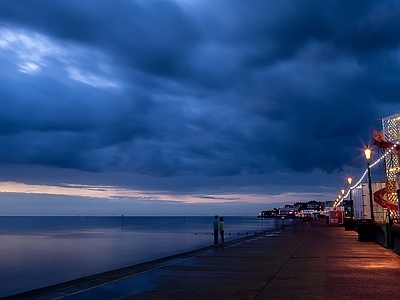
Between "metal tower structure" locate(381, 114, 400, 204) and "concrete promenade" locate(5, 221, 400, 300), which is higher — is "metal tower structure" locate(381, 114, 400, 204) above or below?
above

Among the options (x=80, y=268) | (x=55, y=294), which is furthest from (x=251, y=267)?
(x=80, y=268)

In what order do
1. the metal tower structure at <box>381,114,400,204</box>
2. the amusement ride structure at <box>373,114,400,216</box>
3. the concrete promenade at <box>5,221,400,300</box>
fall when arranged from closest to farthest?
the concrete promenade at <box>5,221,400,300</box> < the amusement ride structure at <box>373,114,400,216</box> < the metal tower structure at <box>381,114,400,204</box>

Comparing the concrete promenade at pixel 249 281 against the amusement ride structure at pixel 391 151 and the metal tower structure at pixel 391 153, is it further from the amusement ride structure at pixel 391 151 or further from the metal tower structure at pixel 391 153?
the metal tower structure at pixel 391 153

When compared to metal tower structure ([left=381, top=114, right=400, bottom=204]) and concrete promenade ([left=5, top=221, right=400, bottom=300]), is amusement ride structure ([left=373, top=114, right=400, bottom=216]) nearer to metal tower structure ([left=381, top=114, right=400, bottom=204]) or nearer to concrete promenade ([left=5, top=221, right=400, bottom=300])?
metal tower structure ([left=381, top=114, right=400, bottom=204])

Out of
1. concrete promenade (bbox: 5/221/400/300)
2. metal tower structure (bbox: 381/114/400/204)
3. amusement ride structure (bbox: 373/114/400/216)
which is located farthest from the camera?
metal tower structure (bbox: 381/114/400/204)

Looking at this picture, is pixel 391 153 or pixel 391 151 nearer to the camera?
pixel 391 151

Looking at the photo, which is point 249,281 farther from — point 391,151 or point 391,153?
point 391,153

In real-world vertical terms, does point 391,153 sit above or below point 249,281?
above

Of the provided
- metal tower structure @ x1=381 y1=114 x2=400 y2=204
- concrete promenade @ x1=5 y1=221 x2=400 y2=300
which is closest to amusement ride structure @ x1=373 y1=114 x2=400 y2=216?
metal tower structure @ x1=381 y1=114 x2=400 y2=204

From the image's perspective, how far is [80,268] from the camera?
97.9 feet

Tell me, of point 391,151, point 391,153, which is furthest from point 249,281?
point 391,153

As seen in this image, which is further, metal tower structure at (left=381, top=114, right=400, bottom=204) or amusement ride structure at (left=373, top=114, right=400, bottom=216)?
metal tower structure at (left=381, top=114, right=400, bottom=204)

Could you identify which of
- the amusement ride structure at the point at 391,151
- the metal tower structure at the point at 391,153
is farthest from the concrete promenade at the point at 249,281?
the metal tower structure at the point at 391,153

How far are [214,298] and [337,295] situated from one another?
268cm
